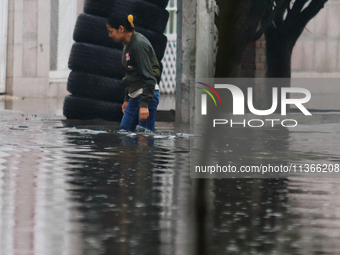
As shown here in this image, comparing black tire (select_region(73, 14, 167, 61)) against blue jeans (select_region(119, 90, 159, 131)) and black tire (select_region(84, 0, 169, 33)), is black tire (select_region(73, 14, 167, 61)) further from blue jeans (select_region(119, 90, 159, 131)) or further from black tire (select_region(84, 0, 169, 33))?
blue jeans (select_region(119, 90, 159, 131))

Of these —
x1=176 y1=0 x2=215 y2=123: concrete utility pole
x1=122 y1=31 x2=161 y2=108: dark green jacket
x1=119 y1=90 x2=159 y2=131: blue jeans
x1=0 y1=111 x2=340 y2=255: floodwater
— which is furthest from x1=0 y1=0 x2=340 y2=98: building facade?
x1=0 y1=111 x2=340 y2=255: floodwater

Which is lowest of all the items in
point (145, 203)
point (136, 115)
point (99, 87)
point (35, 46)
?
point (145, 203)

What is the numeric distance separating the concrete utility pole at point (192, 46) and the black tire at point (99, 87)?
1.52 metres

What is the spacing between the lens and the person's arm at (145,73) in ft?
34.0

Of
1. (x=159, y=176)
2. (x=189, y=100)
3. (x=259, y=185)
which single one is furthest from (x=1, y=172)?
(x=189, y=100)

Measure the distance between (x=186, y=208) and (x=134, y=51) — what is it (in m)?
4.80

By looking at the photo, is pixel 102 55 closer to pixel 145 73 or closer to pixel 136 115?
pixel 136 115

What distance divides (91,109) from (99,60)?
819 mm

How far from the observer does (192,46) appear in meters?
15.2

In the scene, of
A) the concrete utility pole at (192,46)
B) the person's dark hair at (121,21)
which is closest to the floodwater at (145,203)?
the person's dark hair at (121,21)

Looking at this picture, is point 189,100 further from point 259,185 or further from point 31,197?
point 31,197

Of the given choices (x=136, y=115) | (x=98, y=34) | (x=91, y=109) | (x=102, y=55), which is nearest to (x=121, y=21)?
(x=136, y=115)

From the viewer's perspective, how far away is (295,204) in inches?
240

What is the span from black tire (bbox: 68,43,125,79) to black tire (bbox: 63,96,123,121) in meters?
0.48
